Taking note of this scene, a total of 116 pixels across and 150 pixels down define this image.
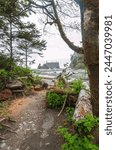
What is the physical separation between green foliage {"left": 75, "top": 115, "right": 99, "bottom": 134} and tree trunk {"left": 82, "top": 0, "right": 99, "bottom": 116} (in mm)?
820

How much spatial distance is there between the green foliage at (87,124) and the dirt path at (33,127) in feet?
4.77

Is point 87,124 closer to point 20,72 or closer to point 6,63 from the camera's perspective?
point 20,72

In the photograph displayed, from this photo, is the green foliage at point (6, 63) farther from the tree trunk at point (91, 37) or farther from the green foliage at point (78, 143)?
the tree trunk at point (91, 37)

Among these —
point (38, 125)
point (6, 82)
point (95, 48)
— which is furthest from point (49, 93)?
point (95, 48)

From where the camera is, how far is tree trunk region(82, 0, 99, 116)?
417 centimetres

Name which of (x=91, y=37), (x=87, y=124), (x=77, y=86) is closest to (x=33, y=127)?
(x=77, y=86)

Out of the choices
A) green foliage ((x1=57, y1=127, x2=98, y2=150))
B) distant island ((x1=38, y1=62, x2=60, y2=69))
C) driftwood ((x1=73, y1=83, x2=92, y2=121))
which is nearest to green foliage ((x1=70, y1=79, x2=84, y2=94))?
driftwood ((x1=73, y1=83, x2=92, y2=121))

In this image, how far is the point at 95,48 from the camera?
4367mm

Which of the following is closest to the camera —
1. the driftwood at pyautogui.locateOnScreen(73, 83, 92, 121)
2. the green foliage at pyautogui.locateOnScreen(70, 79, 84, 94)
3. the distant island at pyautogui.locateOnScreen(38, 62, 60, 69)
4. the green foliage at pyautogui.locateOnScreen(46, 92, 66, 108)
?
the driftwood at pyautogui.locateOnScreen(73, 83, 92, 121)

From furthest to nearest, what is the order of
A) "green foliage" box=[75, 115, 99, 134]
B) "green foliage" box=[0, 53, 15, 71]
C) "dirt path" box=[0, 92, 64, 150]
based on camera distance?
"green foliage" box=[0, 53, 15, 71], "dirt path" box=[0, 92, 64, 150], "green foliage" box=[75, 115, 99, 134]

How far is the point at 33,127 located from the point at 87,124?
9.55 ft

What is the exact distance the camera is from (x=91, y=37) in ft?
14.1

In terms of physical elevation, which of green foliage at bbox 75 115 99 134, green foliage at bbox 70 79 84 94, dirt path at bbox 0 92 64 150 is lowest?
dirt path at bbox 0 92 64 150

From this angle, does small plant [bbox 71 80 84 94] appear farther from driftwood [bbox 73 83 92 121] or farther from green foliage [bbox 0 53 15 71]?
green foliage [bbox 0 53 15 71]
